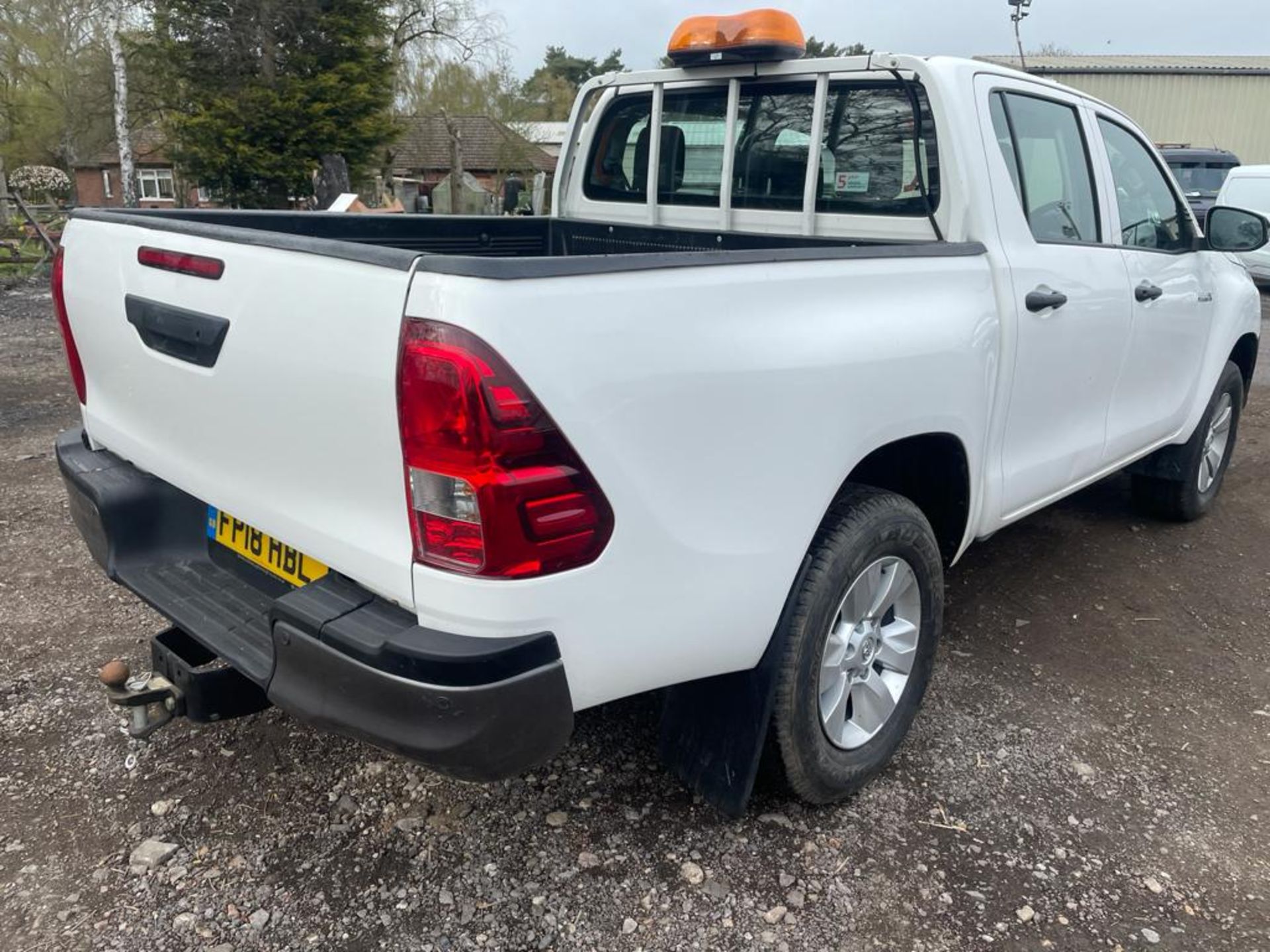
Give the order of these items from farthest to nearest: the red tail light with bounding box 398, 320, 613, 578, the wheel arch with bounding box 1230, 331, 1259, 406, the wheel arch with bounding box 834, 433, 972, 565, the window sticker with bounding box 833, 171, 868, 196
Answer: the wheel arch with bounding box 1230, 331, 1259, 406
the window sticker with bounding box 833, 171, 868, 196
the wheel arch with bounding box 834, 433, 972, 565
the red tail light with bounding box 398, 320, 613, 578

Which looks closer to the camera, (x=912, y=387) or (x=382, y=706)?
(x=382, y=706)

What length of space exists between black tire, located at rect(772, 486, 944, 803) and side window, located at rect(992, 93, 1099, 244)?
3.80 ft

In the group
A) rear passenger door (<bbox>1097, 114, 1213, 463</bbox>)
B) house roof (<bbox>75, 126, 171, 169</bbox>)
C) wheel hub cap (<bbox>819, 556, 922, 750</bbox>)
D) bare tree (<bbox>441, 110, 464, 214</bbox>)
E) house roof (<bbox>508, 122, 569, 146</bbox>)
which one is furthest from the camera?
house roof (<bbox>75, 126, 171, 169</bbox>)

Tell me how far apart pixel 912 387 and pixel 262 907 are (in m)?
1.98

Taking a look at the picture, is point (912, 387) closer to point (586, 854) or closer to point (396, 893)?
point (586, 854)

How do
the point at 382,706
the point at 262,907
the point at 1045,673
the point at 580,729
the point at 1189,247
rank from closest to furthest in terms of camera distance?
the point at 382,706 → the point at 262,907 → the point at 580,729 → the point at 1045,673 → the point at 1189,247

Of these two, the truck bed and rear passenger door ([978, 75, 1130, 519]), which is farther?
rear passenger door ([978, 75, 1130, 519])

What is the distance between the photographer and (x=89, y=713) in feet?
10.1

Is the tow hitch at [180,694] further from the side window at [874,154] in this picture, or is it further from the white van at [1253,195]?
the white van at [1253,195]

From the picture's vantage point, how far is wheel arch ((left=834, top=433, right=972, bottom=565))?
2.78m

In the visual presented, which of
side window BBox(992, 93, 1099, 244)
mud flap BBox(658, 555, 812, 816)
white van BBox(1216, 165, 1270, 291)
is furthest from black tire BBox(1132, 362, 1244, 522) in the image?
white van BBox(1216, 165, 1270, 291)

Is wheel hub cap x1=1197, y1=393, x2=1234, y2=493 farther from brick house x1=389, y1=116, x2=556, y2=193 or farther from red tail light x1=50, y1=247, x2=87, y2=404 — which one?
brick house x1=389, y1=116, x2=556, y2=193

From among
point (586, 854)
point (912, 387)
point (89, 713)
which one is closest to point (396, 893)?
point (586, 854)

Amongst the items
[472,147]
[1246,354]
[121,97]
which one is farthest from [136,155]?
[1246,354]
